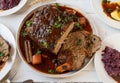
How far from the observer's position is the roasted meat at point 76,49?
2.03m

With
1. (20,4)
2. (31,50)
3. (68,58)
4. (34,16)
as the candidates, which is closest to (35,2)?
(20,4)

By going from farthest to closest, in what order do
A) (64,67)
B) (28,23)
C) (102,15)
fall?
(102,15), (28,23), (64,67)

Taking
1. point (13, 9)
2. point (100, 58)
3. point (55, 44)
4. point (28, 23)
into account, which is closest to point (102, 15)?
point (100, 58)

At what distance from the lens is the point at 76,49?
6.75ft

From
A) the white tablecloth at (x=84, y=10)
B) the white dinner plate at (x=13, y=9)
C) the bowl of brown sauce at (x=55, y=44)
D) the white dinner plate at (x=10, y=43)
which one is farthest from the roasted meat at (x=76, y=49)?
the white dinner plate at (x=13, y=9)

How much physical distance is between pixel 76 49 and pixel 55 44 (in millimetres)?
170

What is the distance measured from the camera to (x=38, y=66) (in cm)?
209

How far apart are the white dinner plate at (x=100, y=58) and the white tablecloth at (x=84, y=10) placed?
0.06 meters

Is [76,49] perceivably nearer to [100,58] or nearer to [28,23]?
[100,58]

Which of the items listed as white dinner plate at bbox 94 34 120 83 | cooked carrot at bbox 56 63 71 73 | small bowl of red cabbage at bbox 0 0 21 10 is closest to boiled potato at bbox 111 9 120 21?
white dinner plate at bbox 94 34 120 83

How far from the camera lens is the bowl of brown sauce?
205cm

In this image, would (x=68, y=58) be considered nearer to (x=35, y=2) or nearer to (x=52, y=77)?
(x=52, y=77)

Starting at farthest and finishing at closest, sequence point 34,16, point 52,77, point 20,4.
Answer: point 20,4 → point 34,16 → point 52,77

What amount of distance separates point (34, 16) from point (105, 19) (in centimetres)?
62
